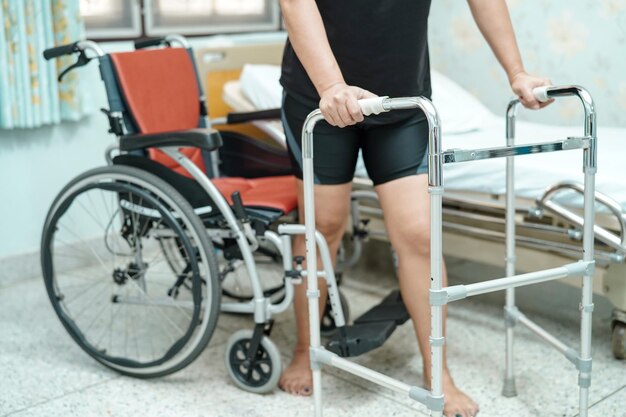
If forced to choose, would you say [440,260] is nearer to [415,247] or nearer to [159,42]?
[415,247]

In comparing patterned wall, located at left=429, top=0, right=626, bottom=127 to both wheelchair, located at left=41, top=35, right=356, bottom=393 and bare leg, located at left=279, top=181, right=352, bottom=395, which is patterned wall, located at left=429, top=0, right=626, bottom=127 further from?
bare leg, located at left=279, top=181, right=352, bottom=395

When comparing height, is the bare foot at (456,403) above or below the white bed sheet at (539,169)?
below

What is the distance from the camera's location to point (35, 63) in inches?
113

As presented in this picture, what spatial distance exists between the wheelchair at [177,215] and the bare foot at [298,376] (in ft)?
0.17

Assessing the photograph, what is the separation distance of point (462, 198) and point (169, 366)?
1036 mm

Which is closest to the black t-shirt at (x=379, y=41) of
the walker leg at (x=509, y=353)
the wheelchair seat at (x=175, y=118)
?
the wheelchair seat at (x=175, y=118)

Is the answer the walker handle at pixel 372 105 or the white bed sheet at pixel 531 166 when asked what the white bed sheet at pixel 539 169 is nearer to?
the white bed sheet at pixel 531 166

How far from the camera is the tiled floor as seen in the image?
6.49 ft

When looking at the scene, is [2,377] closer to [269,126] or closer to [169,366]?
[169,366]

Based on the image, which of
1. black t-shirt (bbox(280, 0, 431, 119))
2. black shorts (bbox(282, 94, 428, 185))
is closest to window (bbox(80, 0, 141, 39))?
black shorts (bbox(282, 94, 428, 185))

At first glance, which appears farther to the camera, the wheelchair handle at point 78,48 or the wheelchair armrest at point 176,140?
the wheelchair handle at point 78,48

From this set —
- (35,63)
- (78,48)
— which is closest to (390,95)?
(78,48)

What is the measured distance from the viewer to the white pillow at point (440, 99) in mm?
2734

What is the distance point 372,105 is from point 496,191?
109cm
